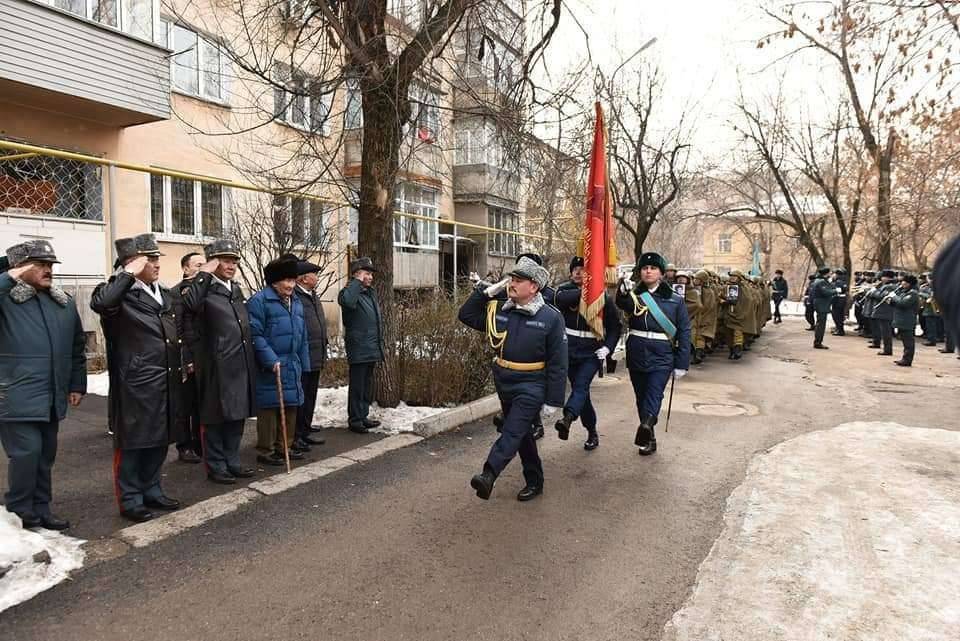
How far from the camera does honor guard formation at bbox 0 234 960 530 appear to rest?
398cm

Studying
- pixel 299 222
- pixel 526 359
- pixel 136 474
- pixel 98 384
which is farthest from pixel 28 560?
pixel 299 222

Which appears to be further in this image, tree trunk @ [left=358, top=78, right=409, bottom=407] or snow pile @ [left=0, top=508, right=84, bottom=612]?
tree trunk @ [left=358, top=78, right=409, bottom=407]

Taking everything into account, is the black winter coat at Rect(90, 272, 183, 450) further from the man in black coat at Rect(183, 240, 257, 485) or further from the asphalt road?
the asphalt road

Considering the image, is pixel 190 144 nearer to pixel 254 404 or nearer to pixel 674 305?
pixel 254 404

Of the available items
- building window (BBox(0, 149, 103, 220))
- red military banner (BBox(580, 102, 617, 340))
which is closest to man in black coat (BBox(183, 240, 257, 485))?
red military banner (BBox(580, 102, 617, 340))

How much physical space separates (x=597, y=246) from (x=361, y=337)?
263 cm

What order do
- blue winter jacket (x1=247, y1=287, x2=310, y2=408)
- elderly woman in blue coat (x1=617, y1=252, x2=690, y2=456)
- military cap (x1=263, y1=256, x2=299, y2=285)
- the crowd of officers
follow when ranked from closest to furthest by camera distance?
blue winter jacket (x1=247, y1=287, x2=310, y2=408), military cap (x1=263, y1=256, x2=299, y2=285), elderly woman in blue coat (x1=617, y1=252, x2=690, y2=456), the crowd of officers

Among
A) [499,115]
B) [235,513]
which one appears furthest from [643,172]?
[235,513]

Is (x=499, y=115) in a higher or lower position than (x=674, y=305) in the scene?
higher

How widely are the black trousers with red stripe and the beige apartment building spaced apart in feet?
12.4

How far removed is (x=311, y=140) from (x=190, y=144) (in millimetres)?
7754

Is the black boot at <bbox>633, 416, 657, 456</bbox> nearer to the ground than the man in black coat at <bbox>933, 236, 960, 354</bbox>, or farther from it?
nearer to the ground

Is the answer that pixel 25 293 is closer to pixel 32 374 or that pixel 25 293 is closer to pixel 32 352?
pixel 32 352

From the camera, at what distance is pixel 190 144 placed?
14.2m
